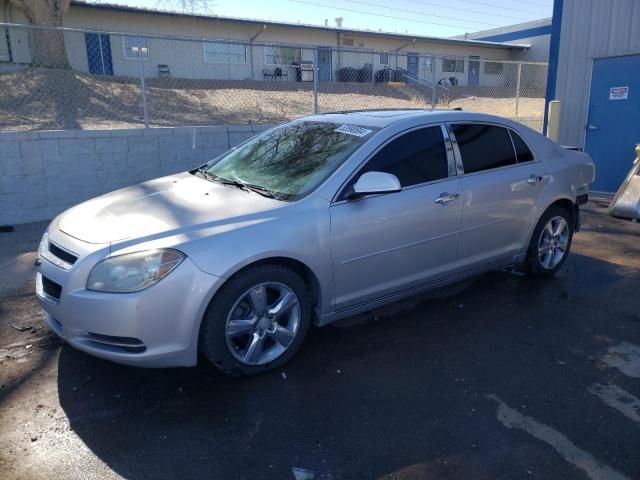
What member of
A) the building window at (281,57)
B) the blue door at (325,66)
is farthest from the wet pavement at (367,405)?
the blue door at (325,66)

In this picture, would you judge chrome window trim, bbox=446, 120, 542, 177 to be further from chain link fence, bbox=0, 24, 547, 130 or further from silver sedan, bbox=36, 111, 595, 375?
chain link fence, bbox=0, 24, 547, 130

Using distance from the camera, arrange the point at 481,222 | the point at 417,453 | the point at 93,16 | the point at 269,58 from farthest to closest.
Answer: the point at 269,58 < the point at 93,16 < the point at 481,222 < the point at 417,453

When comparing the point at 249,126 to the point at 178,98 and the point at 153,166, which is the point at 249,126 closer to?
the point at 153,166

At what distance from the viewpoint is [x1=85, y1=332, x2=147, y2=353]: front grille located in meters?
3.01

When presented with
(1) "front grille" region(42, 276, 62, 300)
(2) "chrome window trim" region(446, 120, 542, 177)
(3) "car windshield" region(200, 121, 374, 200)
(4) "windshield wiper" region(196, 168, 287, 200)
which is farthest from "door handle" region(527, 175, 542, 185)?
(1) "front grille" region(42, 276, 62, 300)

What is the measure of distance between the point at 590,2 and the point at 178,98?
35.5ft

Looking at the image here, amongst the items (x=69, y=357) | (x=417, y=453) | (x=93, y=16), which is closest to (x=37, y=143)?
(x=69, y=357)

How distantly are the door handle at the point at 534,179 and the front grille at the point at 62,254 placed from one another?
3786mm

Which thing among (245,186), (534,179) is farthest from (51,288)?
(534,179)

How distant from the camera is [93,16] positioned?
73.7ft

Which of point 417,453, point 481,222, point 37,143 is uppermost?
point 37,143

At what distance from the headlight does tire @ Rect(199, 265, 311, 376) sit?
35cm

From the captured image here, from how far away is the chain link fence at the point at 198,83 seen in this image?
11062 millimetres

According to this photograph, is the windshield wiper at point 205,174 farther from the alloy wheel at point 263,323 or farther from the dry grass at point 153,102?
the dry grass at point 153,102
